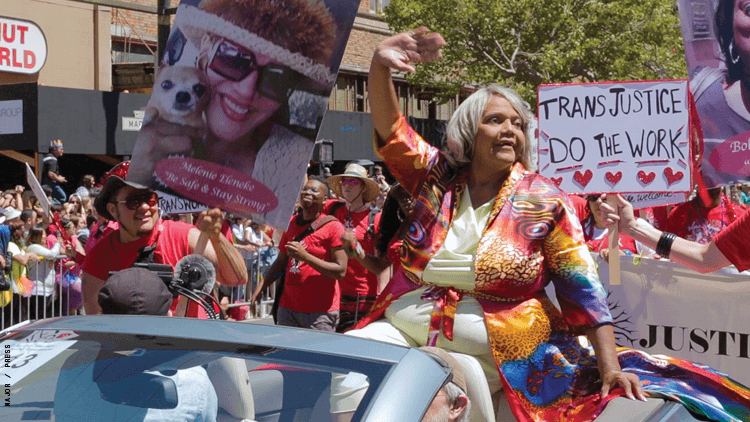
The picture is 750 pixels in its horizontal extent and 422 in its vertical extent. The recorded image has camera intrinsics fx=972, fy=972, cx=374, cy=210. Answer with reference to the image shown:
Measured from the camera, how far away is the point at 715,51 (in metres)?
7.34

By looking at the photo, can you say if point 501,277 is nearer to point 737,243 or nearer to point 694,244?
point 737,243

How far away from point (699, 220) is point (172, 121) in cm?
383

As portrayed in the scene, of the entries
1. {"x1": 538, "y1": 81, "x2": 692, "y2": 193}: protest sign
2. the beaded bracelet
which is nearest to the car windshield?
the beaded bracelet

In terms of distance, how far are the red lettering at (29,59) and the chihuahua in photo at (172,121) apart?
53.9ft

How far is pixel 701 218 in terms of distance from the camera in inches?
274

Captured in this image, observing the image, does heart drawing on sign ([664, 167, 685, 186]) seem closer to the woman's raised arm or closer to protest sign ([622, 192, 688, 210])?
protest sign ([622, 192, 688, 210])

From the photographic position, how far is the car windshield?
220 centimetres

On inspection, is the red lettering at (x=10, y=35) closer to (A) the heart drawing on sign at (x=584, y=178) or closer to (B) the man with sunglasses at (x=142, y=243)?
(B) the man with sunglasses at (x=142, y=243)

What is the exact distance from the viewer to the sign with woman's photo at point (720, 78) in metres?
7.04

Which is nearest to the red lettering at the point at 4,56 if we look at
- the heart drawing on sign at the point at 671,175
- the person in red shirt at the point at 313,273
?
the person in red shirt at the point at 313,273

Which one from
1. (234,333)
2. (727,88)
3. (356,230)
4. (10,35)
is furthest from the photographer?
(10,35)

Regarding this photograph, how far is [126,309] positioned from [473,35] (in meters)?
27.6

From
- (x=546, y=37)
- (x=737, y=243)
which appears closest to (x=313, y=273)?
(x=737, y=243)

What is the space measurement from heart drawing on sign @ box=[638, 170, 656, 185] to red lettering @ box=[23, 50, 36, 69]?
17.5 metres
